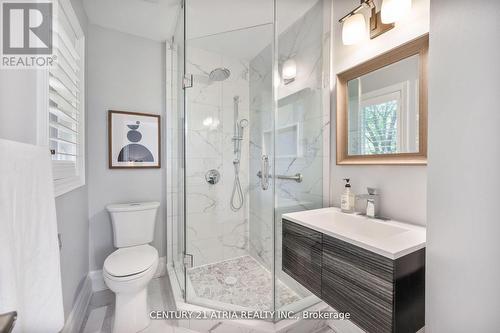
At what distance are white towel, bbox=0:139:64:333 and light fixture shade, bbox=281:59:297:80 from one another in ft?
5.17

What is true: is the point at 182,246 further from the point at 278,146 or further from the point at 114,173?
the point at 278,146

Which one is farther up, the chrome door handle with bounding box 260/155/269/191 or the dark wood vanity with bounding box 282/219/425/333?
the chrome door handle with bounding box 260/155/269/191

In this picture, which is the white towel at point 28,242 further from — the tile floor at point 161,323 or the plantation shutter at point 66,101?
the tile floor at point 161,323

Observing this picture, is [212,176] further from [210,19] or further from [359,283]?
[359,283]

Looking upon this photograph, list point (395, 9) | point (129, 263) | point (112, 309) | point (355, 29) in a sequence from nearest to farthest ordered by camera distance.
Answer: point (395, 9) < point (355, 29) < point (129, 263) < point (112, 309)

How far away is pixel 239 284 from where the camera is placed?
1812 mm

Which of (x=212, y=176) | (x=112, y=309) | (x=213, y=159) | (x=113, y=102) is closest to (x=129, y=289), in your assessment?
(x=112, y=309)

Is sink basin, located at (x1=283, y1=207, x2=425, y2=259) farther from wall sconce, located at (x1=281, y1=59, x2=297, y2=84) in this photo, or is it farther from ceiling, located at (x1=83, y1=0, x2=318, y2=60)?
ceiling, located at (x1=83, y1=0, x2=318, y2=60)

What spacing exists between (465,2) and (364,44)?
88 centimetres

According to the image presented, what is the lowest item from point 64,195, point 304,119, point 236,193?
point 236,193

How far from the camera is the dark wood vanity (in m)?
0.74

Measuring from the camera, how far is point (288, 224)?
4.13ft

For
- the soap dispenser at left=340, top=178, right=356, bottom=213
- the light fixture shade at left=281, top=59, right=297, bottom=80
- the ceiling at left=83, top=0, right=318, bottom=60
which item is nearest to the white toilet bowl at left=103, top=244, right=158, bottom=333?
the soap dispenser at left=340, top=178, right=356, bottom=213

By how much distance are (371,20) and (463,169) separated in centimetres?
116
